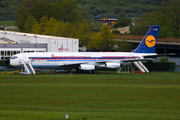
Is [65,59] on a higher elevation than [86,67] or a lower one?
higher

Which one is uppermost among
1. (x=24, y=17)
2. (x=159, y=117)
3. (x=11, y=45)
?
(x=24, y=17)

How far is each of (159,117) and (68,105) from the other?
947 centimetres

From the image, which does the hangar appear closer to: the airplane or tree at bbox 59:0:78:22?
the airplane

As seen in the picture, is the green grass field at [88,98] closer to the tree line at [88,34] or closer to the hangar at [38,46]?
the hangar at [38,46]

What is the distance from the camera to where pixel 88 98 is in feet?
108

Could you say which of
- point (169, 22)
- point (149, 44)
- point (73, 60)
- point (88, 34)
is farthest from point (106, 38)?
point (169, 22)

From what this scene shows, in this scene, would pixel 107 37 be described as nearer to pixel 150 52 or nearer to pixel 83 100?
pixel 150 52

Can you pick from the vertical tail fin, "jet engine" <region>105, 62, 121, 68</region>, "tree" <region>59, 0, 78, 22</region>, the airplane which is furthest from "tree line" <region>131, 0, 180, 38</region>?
"jet engine" <region>105, 62, 121, 68</region>

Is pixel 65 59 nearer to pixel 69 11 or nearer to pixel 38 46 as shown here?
pixel 38 46

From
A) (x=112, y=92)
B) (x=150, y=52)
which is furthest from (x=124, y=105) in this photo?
(x=150, y=52)

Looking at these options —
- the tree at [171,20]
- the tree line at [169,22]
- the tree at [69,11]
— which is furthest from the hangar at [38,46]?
the tree at [69,11]

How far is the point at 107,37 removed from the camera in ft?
300

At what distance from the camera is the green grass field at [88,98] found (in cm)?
2480

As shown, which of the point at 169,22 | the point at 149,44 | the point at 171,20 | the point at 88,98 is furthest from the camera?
the point at 171,20
